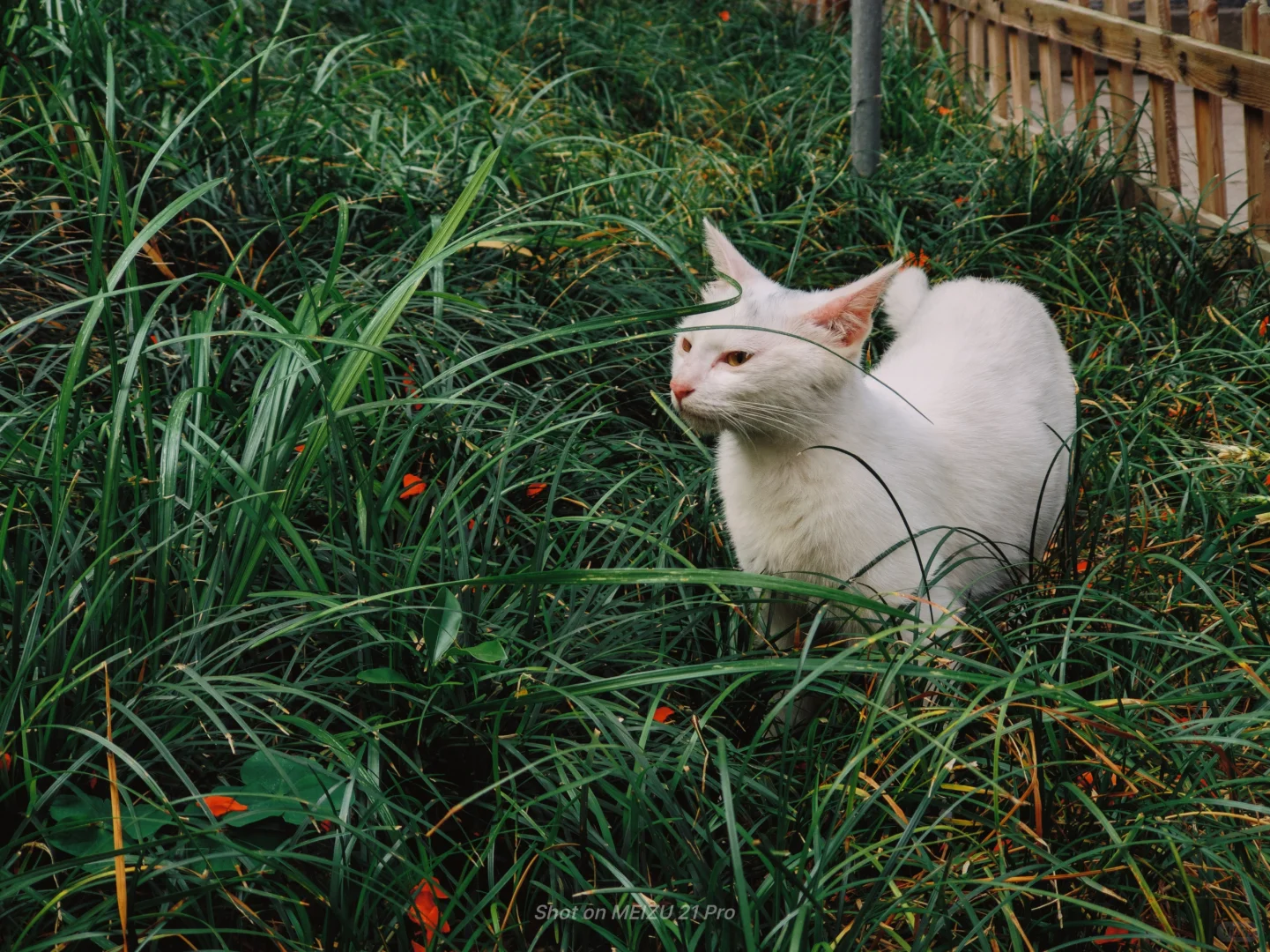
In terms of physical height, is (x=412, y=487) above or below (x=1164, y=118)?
above

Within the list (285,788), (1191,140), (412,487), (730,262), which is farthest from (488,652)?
(1191,140)

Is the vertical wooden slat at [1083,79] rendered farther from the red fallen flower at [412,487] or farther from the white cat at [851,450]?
the red fallen flower at [412,487]

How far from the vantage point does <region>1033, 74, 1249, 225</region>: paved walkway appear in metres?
4.36

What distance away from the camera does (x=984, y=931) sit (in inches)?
61.4

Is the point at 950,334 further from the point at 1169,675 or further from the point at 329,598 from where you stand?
the point at 329,598

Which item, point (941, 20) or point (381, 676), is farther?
point (941, 20)

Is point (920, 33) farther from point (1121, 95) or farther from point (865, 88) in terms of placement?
point (865, 88)

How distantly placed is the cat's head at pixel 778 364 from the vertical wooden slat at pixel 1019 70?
3304mm

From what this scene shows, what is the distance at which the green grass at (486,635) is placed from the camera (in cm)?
160

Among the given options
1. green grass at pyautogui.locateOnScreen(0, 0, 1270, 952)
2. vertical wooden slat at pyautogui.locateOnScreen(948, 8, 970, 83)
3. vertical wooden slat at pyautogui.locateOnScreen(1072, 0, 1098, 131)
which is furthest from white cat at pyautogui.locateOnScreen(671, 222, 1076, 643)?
vertical wooden slat at pyautogui.locateOnScreen(948, 8, 970, 83)

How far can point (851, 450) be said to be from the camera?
2.32 m

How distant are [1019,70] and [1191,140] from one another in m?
1.45

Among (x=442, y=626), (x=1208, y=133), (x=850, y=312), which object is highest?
(x=850, y=312)

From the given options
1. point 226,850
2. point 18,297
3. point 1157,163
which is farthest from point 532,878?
point 1157,163
